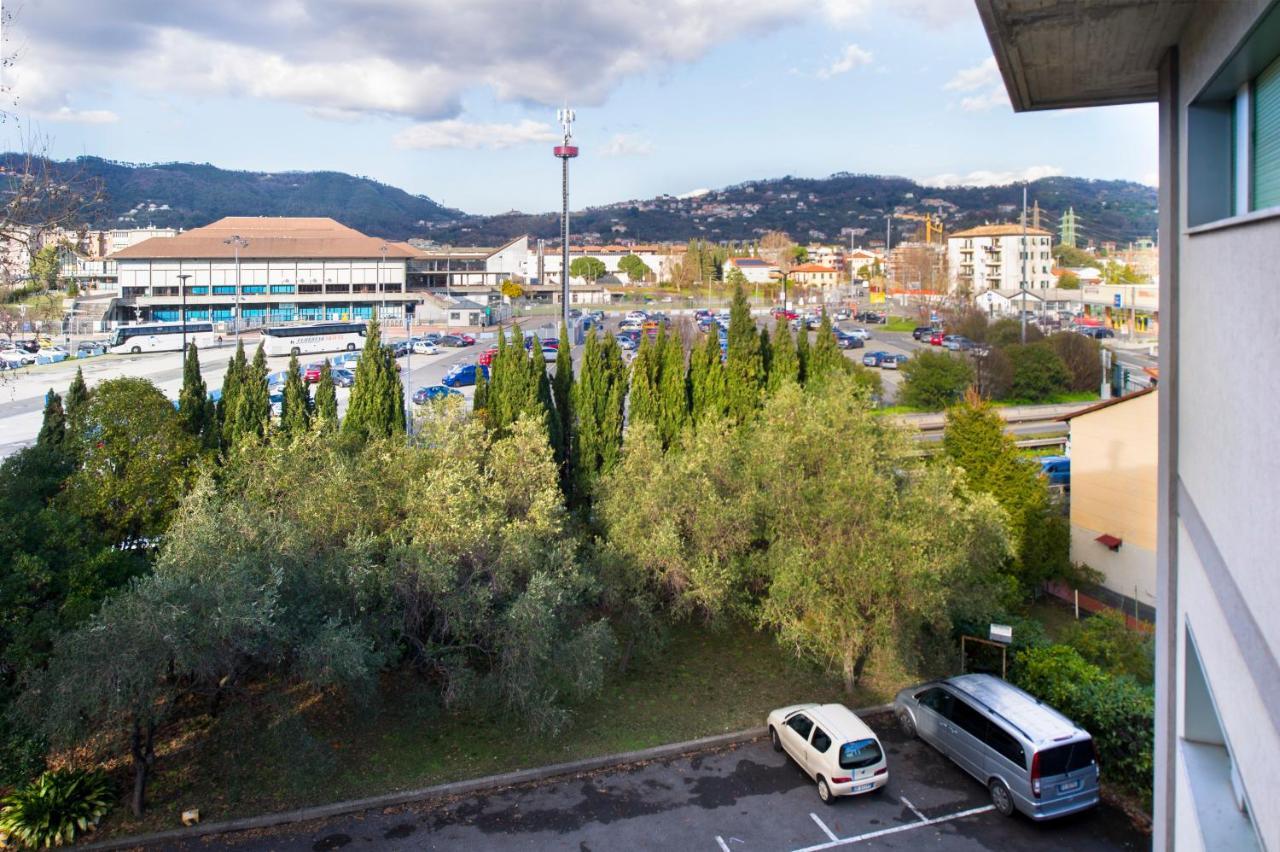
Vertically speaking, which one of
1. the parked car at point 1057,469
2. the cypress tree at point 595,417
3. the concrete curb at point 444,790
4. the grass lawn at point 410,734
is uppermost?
the cypress tree at point 595,417

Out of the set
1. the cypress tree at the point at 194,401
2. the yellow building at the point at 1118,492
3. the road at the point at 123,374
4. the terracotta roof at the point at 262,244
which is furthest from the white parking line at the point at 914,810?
the terracotta roof at the point at 262,244

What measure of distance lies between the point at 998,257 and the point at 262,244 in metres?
66.4

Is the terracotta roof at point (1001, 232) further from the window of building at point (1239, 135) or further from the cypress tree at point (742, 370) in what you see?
the window of building at point (1239, 135)

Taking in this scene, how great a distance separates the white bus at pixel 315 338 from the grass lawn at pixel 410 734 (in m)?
32.6

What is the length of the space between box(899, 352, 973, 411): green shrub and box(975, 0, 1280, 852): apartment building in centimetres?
2816

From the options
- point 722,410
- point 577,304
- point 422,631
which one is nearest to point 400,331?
point 577,304

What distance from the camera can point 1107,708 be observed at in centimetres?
998

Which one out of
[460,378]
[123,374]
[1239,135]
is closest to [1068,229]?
[460,378]

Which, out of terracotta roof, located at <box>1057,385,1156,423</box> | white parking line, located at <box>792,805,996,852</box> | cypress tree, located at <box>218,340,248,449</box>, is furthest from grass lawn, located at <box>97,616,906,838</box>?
terracotta roof, located at <box>1057,385,1156,423</box>

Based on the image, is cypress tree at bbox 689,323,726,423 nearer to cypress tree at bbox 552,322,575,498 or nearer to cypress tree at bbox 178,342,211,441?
cypress tree at bbox 552,322,575,498

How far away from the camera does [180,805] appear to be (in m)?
→ 9.13

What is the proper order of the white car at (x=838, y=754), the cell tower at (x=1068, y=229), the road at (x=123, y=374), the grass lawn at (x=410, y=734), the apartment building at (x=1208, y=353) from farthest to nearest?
the cell tower at (x=1068, y=229) < the road at (x=123, y=374) < the white car at (x=838, y=754) < the grass lawn at (x=410, y=734) < the apartment building at (x=1208, y=353)

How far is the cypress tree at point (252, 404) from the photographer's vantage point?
1570 centimetres

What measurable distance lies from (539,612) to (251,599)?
2789 millimetres
